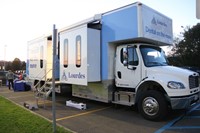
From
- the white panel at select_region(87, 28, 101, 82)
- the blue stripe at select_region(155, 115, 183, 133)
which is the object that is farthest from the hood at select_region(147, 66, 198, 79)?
the white panel at select_region(87, 28, 101, 82)

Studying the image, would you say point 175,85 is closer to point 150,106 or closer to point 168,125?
point 150,106

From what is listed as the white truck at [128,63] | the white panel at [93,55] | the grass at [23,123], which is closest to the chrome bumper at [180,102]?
the white truck at [128,63]

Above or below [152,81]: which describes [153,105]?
below

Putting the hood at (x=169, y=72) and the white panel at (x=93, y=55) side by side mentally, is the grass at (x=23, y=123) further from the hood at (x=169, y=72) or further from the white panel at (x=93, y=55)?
the hood at (x=169, y=72)

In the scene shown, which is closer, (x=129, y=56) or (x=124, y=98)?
(x=129, y=56)

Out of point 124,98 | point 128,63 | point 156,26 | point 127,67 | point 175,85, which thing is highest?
point 156,26

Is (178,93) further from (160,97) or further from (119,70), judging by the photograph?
(119,70)

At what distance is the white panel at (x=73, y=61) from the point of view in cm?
951

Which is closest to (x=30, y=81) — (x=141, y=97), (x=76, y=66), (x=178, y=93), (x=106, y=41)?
(x=76, y=66)

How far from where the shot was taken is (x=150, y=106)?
26.0 feet

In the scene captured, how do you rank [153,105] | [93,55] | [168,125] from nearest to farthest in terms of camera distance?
[168,125], [153,105], [93,55]

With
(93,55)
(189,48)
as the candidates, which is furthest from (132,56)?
(189,48)

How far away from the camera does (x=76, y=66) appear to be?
10023 mm

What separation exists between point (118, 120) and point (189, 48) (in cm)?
4007
